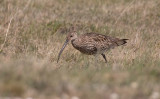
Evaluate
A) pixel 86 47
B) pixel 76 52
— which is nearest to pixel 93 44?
pixel 86 47

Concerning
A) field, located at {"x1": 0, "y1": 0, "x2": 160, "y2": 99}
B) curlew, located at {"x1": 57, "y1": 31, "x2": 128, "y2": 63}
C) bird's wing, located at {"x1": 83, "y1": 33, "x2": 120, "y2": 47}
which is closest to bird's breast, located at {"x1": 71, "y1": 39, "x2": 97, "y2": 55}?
curlew, located at {"x1": 57, "y1": 31, "x2": 128, "y2": 63}

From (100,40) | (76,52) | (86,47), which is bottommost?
(76,52)

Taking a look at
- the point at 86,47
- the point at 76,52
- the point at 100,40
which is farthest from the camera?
the point at 76,52

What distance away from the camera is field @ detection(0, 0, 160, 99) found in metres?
5.08

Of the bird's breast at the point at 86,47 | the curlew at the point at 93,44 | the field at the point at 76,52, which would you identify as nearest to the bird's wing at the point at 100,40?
the curlew at the point at 93,44

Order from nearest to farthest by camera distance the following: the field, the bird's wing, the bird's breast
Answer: the field, the bird's breast, the bird's wing

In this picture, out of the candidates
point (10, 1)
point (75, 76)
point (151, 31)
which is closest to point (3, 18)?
point (10, 1)

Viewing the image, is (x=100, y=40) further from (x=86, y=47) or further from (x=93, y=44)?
(x=86, y=47)

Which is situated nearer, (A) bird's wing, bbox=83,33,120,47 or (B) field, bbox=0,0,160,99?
(B) field, bbox=0,0,160,99

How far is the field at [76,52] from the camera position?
16.7 feet

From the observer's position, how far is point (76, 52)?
1060 cm

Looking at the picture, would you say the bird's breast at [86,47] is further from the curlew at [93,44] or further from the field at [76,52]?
the field at [76,52]

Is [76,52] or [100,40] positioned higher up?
[100,40]

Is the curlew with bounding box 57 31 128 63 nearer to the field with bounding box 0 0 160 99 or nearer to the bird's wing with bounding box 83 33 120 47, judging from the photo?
the bird's wing with bounding box 83 33 120 47
